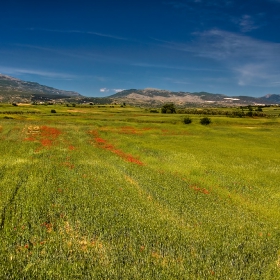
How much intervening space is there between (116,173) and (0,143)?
32.9 m

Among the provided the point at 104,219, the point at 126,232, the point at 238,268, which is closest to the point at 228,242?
the point at 238,268

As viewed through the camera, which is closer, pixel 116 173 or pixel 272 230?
pixel 272 230

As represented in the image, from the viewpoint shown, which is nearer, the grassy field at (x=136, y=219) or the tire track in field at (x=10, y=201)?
the grassy field at (x=136, y=219)

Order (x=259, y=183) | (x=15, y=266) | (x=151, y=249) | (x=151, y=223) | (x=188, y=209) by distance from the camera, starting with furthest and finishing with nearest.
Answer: (x=259, y=183)
(x=188, y=209)
(x=151, y=223)
(x=151, y=249)
(x=15, y=266)

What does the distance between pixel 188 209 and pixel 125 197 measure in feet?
22.4

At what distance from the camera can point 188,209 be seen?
894 inches

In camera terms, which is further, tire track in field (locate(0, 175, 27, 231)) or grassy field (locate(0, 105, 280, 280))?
tire track in field (locate(0, 175, 27, 231))

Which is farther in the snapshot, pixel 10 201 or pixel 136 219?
pixel 10 201

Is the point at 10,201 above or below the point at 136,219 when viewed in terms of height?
above

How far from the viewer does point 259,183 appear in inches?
1248

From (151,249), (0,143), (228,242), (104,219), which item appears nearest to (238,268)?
(228,242)

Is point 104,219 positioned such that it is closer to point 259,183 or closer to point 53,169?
point 53,169

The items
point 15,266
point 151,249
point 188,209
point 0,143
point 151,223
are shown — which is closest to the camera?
point 15,266

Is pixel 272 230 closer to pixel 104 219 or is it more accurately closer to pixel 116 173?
pixel 104 219
